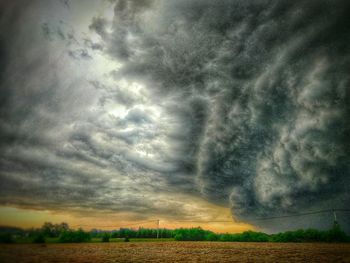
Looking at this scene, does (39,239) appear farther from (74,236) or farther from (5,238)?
(74,236)

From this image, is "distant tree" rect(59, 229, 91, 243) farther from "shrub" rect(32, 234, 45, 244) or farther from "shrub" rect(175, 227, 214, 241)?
"shrub" rect(175, 227, 214, 241)

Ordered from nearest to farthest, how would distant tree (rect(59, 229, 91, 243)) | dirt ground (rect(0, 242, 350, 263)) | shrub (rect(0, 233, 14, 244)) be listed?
shrub (rect(0, 233, 14, 244)) < dirt ground (rect(0, 242, 350, 263)) < distant tree (rect(59, 229, 91, 243))

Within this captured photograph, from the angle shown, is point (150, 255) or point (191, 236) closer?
point (150, 255)

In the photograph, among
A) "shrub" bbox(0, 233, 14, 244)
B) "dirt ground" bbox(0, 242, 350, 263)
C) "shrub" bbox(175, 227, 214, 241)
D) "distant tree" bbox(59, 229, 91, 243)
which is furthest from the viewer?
"shrub" bbox(175, 227, 214, 241)

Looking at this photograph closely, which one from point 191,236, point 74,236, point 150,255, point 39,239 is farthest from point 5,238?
point 191,236

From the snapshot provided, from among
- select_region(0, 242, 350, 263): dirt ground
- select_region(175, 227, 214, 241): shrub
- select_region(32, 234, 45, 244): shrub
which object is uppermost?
select_region(175, 227, 214, 241): shrub

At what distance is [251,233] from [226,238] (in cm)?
2094

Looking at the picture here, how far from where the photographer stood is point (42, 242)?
23.4 m

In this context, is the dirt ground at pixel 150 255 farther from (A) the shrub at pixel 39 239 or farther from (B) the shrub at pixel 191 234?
(B) the shrub at pixel 191 234

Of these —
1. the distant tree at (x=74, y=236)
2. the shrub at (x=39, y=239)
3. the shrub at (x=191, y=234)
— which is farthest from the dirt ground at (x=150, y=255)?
the shrub at (x=191, y=234)

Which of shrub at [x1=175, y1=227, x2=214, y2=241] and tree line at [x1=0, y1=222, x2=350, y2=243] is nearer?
tree line at [x1=0, y1=222, x2=350, y2=243]

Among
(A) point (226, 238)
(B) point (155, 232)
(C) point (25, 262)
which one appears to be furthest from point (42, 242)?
(B) point (155, 232)

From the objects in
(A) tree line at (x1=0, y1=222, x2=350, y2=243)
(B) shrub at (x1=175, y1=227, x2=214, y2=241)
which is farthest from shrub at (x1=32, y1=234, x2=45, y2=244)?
(B) shrub at (x1=175, y1=227, x2=214, y2=241)

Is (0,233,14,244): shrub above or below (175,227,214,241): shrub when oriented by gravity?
below
